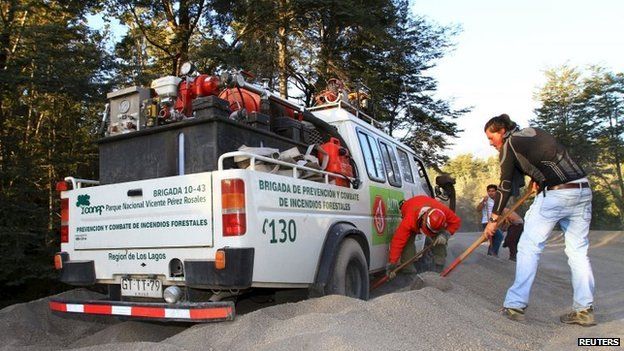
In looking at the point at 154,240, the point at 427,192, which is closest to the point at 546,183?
the point at 154,240

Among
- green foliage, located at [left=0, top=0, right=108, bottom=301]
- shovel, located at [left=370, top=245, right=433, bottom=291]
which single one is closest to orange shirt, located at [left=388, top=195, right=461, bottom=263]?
shovel, located at [left=370, top=245, right=433, bottom=291]

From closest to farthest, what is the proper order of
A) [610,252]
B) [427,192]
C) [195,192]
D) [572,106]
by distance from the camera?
1. [195,192]
2. [427,192]
3. [610,252]
4. [572,106]

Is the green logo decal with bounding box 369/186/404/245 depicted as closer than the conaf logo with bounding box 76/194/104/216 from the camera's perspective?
No

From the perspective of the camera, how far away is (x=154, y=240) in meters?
4.19

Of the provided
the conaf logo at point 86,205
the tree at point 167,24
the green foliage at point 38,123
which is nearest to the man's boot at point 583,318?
the conaf logo at point 86,205

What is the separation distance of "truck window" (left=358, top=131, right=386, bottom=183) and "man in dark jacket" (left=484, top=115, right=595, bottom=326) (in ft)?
5.79

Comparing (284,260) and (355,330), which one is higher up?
(284,260)

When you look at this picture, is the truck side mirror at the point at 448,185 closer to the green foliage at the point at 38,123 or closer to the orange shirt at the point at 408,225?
the orange shirt at the point at 408,225

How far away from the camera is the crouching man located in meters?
6.19

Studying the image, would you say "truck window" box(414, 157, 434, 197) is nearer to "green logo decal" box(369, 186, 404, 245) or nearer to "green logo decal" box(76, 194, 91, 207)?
"green logo decal" box(369, 186, 404, 245)

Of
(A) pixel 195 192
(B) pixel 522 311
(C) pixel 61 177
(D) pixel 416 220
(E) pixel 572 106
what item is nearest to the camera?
(A) pixel 195 192

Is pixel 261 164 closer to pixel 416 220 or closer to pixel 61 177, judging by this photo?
pixel 416 220

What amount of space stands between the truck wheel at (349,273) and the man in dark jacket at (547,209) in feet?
4.53

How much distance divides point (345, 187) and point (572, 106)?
30.0m
